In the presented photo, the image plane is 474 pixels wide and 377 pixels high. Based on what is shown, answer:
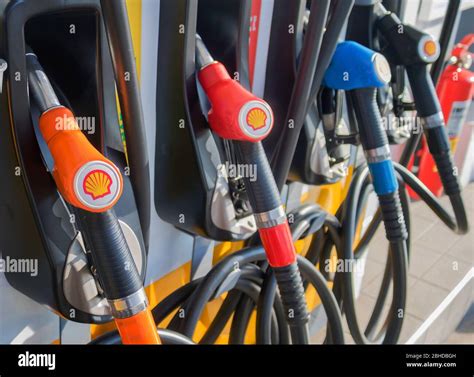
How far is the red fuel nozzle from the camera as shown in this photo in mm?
547

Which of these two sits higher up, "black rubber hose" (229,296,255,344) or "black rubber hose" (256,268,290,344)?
"black rubber hose" (256,268,290,344)

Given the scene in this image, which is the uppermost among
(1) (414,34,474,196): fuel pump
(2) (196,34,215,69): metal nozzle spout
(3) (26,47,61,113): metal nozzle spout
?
(2) (196,34,215,69): metal nozzle spout

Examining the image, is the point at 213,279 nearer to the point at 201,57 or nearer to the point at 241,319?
the point at 241,319

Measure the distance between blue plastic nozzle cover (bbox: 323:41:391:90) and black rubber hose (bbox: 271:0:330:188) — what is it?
11cm

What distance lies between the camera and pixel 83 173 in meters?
0.41

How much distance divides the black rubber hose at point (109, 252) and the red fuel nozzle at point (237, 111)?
178mm

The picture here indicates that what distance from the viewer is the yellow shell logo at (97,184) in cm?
41

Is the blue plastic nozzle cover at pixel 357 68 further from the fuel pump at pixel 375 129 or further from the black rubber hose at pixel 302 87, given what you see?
the black rubber hose at pixel 302 87

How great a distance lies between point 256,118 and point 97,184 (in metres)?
0.20

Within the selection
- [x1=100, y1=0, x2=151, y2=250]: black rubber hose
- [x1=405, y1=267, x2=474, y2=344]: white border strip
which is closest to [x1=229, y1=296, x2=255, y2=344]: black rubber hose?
[x1=100, y1=0, x2=151, y2=250]: black rubber hose

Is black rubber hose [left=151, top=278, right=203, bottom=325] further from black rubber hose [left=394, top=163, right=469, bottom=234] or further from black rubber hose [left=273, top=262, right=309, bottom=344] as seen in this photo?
black rubber hose [left=394, top=163, right=469, bottom=234]

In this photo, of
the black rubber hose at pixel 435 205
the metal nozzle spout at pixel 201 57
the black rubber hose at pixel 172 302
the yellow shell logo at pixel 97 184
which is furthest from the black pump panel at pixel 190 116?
the black rubber hose at pixel 435 205
